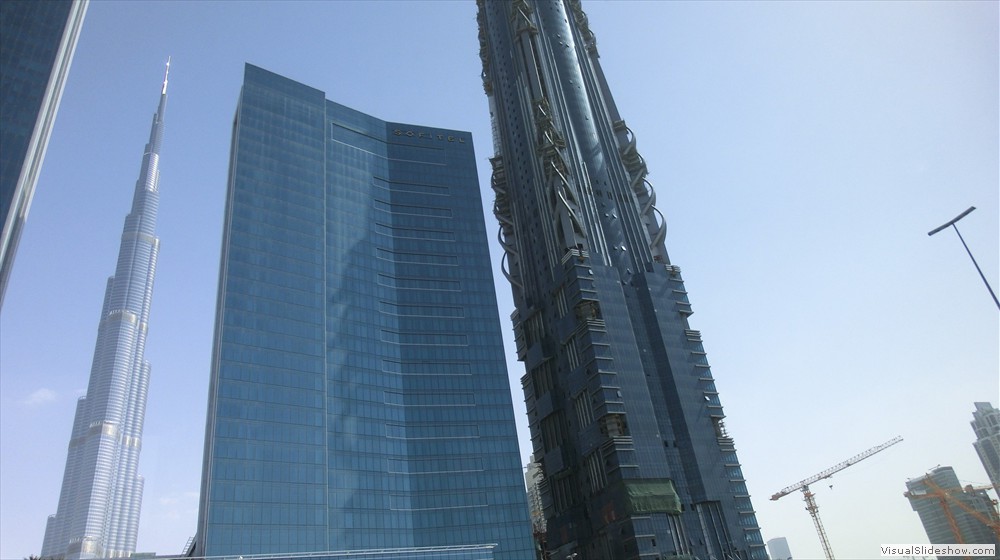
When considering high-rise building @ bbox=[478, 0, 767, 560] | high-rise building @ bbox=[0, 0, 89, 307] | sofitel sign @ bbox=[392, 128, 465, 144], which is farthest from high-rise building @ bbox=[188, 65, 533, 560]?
high-rise building @ bbox=[0, 0, 89, 307]

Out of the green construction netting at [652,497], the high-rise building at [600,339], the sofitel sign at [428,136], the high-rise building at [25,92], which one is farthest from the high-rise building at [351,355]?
the high-rise building at [25,92]

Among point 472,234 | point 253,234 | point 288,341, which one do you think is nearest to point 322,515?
point 288,341

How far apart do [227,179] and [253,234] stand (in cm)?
2461

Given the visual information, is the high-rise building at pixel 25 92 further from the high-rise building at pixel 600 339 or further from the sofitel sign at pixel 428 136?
the high-rise building at pixel 600 339

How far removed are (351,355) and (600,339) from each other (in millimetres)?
52271

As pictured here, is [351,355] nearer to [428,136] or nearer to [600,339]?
[600,339]

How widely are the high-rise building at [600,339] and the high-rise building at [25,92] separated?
4273 inches

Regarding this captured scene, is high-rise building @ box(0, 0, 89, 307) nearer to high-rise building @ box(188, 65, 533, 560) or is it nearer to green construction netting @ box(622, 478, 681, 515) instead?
high-rise building @ box(188, 65, 533, 560)

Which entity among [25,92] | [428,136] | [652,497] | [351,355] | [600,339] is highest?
[428,136]

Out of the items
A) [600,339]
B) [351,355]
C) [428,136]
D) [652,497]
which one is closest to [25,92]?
[351,355]

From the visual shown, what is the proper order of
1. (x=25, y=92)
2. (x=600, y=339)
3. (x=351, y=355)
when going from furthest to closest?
1. (x=600, y=339)
2. (x=351, y=355)
3. (x=25, y=92)

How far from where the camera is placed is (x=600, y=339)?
142125 millimetres

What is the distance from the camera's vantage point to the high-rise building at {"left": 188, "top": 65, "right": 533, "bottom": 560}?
116m

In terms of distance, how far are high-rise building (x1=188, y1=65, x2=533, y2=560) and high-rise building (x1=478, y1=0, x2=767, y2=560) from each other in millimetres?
14219
